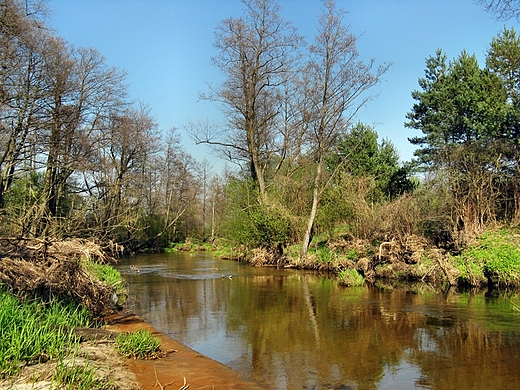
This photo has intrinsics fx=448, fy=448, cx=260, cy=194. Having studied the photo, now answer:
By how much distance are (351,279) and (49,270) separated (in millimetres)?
10953

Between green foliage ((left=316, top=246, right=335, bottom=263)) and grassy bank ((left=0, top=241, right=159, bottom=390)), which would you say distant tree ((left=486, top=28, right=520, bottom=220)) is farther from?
grassy bank ((left=0, top=241, right=159, bottom=390))

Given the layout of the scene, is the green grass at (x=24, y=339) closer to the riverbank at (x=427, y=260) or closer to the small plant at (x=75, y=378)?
the small plant at (x=75, y=378)

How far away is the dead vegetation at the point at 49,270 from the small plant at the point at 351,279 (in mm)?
9490

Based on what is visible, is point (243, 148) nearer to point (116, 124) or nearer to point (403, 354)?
point (116, 124)

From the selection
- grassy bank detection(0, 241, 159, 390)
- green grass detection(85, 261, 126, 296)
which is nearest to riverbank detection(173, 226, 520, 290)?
green grass detection(85, 261, 126, 296)

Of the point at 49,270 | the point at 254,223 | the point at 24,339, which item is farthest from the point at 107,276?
the point at 254,223

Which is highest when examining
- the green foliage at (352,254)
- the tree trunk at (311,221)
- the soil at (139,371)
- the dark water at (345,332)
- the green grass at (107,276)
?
the tree trunk at (311,221)

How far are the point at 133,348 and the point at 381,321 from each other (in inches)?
259

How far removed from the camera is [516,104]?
24.5 meters

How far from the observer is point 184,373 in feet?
21.8

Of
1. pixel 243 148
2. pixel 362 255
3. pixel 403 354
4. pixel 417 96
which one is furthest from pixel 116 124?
pixel 403 354

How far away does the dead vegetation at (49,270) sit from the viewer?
9.03 meters

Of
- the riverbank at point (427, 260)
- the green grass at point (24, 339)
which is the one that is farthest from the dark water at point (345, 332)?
the green grass at point (24, 339)

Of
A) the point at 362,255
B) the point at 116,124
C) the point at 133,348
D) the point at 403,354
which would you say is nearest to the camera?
the point at 133,348
